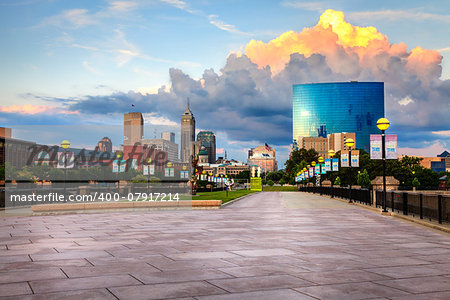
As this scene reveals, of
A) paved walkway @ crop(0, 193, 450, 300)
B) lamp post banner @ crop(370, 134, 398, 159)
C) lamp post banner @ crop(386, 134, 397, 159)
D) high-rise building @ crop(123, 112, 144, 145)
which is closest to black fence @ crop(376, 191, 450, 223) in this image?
lamp post banner @ crop(386, 134, 397, 159)

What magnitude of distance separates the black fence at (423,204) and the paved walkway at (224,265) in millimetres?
3094

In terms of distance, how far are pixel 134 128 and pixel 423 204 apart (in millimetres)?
128875

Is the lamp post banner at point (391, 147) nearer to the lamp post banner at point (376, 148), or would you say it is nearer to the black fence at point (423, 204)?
the lamp post banner at point (376, 148)

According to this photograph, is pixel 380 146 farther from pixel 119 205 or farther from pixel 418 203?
pixel 119 205

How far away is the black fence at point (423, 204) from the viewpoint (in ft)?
61.1

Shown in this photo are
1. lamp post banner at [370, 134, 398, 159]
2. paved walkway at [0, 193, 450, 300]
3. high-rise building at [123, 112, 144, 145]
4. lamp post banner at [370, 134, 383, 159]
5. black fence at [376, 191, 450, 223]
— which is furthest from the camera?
high-rise building at [123, 112, 144, 145]

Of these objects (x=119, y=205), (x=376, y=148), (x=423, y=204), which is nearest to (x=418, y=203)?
(x=423, y=204)

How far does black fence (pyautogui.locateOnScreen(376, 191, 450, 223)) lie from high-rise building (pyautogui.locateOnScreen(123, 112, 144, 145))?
88204mm

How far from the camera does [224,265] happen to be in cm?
955

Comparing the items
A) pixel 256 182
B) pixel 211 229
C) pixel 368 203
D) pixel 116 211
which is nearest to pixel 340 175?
pixel 256 182

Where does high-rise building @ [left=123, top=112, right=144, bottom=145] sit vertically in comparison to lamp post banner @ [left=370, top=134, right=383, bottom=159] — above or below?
above

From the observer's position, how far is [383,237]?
48.8 feet

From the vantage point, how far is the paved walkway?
7.28 meters

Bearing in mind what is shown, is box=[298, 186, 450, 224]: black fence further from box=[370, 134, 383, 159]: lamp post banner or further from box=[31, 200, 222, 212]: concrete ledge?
box=[31, 200, 222, 212]: concrete ledge
